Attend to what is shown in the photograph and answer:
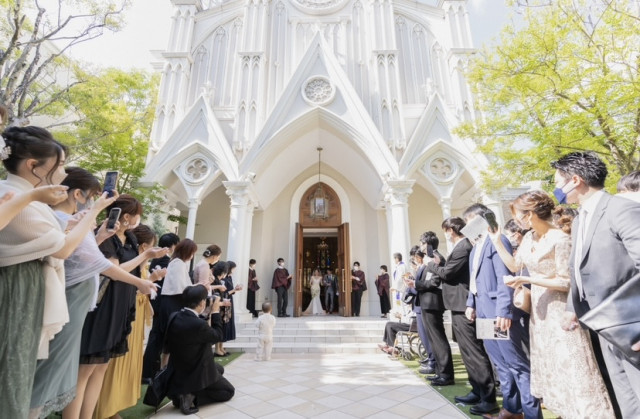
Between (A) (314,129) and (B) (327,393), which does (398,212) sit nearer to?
(A) (314,129)

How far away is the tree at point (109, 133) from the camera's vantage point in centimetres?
909

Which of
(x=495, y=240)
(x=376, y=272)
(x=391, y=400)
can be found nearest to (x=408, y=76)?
(x=376, y=272)

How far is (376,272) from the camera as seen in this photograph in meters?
11.8

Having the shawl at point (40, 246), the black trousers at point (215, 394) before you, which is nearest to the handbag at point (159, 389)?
the black trousers at point (215, 394)

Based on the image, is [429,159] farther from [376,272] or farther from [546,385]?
[546,385]

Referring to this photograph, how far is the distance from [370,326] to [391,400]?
14.9 ft

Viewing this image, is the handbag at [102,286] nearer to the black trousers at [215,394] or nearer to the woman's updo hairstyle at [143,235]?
the woman's updo hairstyle at [143,235]

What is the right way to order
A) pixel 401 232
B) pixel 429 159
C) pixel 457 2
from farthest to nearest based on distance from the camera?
pixel 457 2, pixel 429 159, pixel 401 232

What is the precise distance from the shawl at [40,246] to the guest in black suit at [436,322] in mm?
3849

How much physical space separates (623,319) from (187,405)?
3.79 m

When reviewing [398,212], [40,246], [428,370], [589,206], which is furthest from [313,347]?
[40,246]

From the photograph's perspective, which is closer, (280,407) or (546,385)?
(546,385)

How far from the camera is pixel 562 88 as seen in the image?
6.40 m

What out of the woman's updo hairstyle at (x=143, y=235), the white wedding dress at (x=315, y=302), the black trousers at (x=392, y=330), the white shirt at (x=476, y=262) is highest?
the woman's updo hairstyle at (x=143, y=235)
